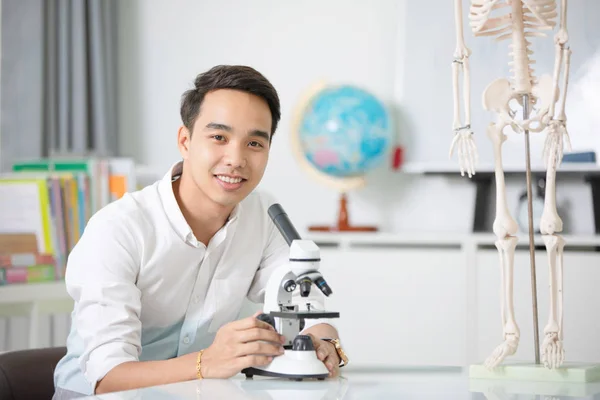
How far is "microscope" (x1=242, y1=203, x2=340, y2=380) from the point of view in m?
1.36

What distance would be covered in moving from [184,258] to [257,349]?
0.49 m

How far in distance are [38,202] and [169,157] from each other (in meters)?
1.11

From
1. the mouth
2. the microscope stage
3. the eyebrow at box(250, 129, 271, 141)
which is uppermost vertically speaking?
the eyebrow at box(250, 129, 271, 141)

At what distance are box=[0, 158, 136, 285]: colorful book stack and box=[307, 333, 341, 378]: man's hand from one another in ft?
5.41

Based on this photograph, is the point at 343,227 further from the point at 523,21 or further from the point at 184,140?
the point at 523,21

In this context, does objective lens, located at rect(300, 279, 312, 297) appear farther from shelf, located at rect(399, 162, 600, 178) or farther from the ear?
shelf, located at rect(399, 162, 600, 178)

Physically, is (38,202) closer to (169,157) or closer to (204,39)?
(169,157)

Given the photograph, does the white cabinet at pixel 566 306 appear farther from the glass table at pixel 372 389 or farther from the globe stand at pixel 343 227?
the glass table at pixel 372 389

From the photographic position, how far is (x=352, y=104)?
3477 millimetres

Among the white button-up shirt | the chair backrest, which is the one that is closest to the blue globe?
the white button-up shirt

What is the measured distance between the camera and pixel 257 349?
1.38 metres

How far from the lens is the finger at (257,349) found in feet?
4.52

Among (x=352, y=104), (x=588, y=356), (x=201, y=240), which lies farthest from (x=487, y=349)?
(x=201, y=240)

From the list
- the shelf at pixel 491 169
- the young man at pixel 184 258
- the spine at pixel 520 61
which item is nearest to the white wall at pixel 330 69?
the shelf at pixel 491 169
